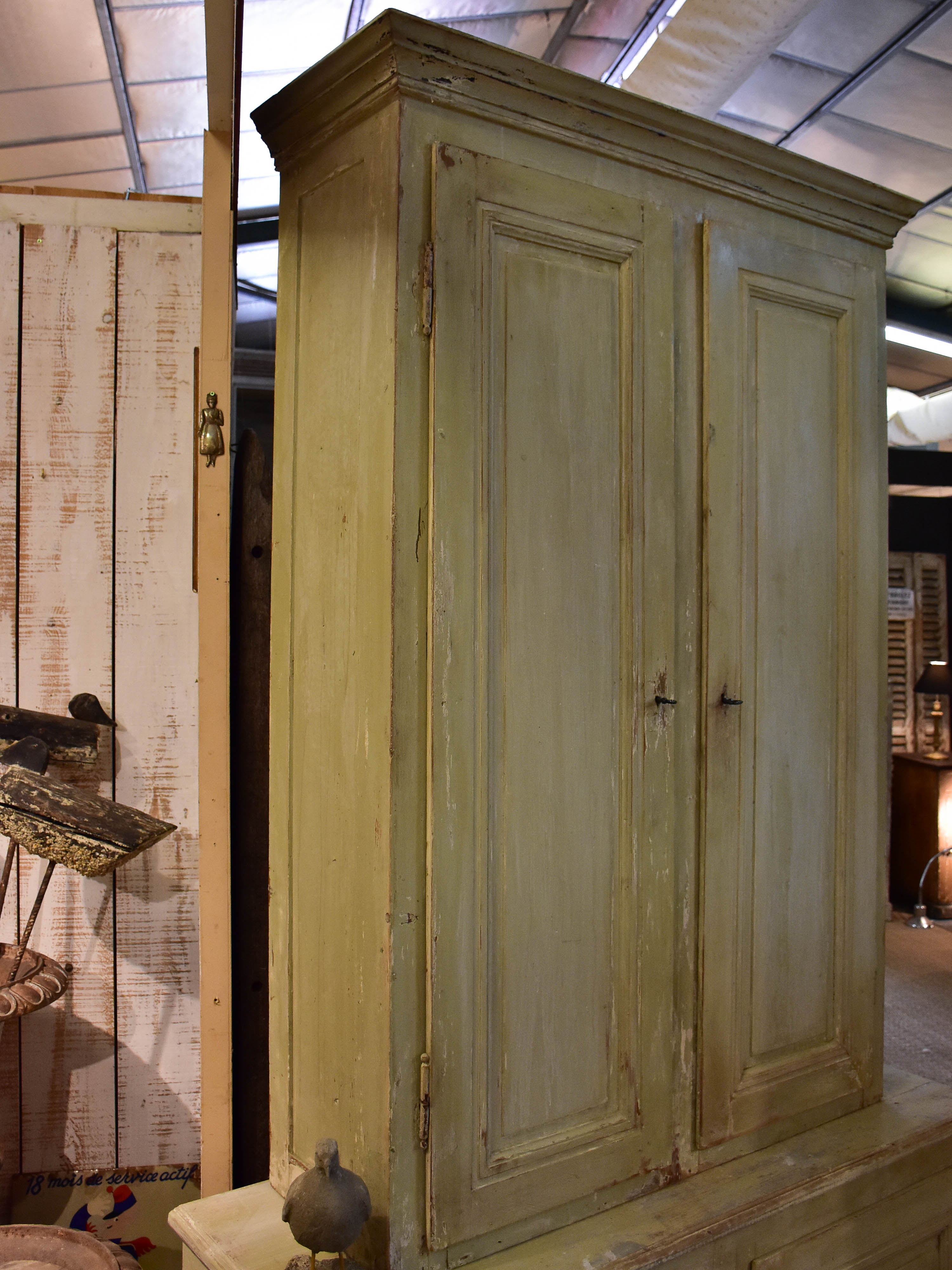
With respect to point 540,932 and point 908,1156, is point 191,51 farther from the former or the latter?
point 908,1156

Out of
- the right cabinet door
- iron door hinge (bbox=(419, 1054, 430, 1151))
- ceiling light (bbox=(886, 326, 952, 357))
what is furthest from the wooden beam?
ceiling light (bbox=(886, 326, 952, 357))

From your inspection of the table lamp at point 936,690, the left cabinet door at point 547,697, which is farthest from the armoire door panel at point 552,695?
the table lamp at point 936,690

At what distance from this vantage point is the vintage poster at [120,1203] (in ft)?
5.76

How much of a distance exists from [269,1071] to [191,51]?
2.72 meters

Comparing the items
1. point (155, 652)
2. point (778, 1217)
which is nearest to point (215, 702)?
point (155, 652)

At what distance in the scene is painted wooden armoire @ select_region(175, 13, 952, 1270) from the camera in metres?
1.33

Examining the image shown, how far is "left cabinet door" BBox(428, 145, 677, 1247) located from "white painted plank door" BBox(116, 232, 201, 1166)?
0.68 metres

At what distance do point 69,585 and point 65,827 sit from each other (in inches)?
20.8

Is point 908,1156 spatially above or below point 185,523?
below

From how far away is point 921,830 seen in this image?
18.8ft

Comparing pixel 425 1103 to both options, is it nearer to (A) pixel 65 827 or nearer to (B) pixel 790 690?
(A) pixel 65 827

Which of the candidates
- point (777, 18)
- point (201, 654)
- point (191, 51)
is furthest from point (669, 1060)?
point (191, 51)

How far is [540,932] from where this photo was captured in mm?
1432

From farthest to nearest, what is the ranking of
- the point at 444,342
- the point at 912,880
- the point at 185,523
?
the point at 912,880, the point at 185,523, the point at 444,342
